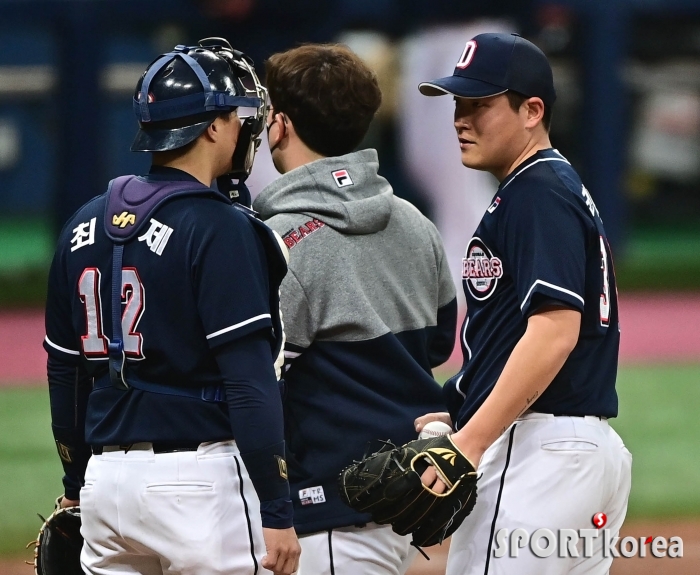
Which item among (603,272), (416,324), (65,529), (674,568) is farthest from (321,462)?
(674,568)

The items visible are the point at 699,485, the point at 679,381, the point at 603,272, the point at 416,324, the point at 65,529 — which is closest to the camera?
the point at 603,272

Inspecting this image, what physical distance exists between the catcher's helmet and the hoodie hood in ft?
1.28

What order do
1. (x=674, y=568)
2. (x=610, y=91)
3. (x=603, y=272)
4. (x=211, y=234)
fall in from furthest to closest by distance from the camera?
(x=610, y=91), (x=674, y=568), (x=603, y=272), (x=211, y=234)

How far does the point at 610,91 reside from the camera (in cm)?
1463

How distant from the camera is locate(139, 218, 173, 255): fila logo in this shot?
2.46 metres

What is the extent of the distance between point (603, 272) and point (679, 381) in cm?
760

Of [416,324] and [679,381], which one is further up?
[416,324]

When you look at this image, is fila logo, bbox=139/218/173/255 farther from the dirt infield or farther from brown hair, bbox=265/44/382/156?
the dirt infield

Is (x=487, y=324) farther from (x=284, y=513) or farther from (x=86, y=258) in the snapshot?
(x=86, y=258)

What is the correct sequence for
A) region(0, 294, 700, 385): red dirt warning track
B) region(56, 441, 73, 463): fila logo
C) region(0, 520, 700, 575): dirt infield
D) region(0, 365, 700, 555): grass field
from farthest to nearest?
region(0, 294, 700, 385): red dirt warning track < region(0, 365, 700, 555): grass field < region(0, 520, 700, 575): dirt infield < region(56, 441, 73, 463): fila logo

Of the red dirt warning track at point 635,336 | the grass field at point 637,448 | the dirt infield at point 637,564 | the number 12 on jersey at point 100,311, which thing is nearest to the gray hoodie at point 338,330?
the number 12 on jersey at point 100,311

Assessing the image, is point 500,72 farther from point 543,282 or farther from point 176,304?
point 176,304

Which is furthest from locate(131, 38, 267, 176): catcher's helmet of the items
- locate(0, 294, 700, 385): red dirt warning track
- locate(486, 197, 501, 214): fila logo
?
locate(0, 294, 700, 385): red dirt warning track

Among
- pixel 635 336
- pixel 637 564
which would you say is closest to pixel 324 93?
pixel 637 564
